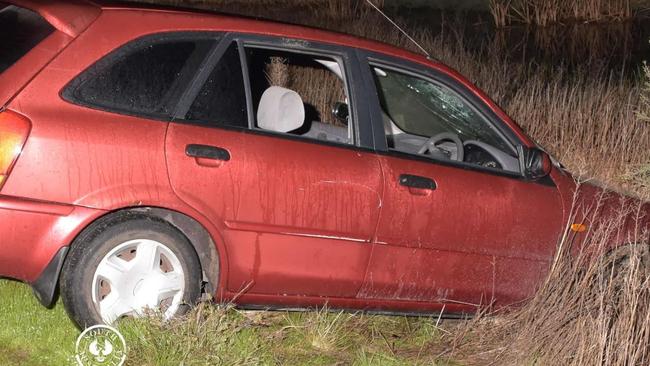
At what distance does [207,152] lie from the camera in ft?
17.5

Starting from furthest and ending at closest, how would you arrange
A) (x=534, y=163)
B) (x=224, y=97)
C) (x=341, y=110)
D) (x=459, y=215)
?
(x=341, y=110)
(x=534, y=163)
(x=459, y=215)
(x=224, y=97)

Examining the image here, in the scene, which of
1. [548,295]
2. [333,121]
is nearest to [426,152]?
[548,295]

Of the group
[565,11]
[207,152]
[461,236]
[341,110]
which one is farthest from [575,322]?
[565,11]

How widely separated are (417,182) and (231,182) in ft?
3.33

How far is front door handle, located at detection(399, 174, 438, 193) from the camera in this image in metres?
5.86

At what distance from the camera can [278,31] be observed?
5805 mm

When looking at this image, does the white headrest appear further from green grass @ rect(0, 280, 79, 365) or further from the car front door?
green grass @ rect(0, 280, 79, 365)

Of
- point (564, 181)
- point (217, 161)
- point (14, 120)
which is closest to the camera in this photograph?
point (14, 120)

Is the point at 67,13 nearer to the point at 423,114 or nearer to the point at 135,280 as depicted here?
the point at 135,280

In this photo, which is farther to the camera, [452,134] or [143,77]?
[452,134]

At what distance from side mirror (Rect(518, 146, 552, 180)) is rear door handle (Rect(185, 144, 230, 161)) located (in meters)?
1.77

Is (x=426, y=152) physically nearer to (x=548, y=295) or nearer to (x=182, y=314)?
(x=548, y=295)

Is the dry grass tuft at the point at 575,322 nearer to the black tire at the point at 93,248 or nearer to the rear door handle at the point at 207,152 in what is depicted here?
the rear door handle at the point at 207,152

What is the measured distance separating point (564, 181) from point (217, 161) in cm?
212
